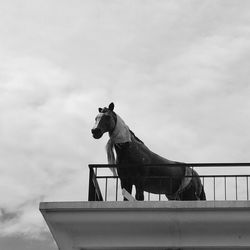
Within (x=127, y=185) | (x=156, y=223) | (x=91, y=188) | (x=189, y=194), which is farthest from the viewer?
(x=189, y=194)

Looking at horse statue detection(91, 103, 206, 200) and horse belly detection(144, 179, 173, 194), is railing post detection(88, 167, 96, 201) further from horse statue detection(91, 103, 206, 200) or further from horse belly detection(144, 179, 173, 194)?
horse belly detection(144, 179, 173, 194)

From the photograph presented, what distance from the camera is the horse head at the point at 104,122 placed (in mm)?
13148

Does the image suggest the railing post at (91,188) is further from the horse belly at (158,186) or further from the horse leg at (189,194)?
the horse leg at (189,194)

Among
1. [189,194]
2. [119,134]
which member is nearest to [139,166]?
[119,134]

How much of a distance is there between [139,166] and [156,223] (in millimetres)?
1324

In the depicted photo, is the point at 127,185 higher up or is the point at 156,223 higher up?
the point at 127,185

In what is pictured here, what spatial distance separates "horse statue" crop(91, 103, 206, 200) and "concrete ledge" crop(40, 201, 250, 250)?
3.06ft

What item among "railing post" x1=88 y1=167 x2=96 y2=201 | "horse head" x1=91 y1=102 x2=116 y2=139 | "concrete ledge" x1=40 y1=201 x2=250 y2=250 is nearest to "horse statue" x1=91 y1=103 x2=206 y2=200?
"horse head" x1=91 y1=102 x2=116 y2=139

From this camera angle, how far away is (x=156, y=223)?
12.4m

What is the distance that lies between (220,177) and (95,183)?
2085 mm

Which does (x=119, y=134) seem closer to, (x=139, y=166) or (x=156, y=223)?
(x=139, y=166)

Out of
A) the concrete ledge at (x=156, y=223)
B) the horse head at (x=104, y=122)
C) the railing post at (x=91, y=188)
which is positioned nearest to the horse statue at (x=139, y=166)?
the horse head at (x=104, y=122)

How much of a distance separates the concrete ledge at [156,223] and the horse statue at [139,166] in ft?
3.06

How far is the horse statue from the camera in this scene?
13.3m
